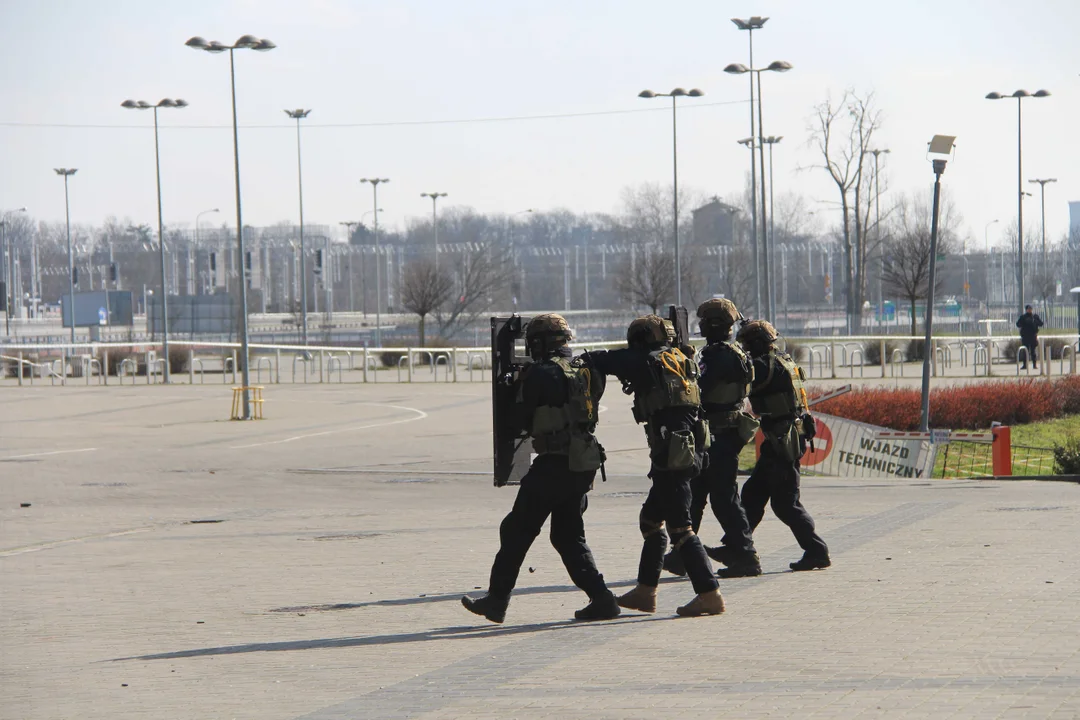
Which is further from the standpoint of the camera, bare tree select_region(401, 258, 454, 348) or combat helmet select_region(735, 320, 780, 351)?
bare tree select_region(401, 258, 454, 348)

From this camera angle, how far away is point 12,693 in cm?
610

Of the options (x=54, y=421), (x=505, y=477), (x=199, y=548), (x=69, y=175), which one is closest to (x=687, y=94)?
(x=54, y=421)

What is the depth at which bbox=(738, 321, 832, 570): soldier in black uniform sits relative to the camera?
882 centimetres

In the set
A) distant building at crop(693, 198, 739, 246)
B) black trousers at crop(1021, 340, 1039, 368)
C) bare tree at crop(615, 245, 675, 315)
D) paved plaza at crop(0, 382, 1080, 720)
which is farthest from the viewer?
distant building at crop(693, 198, 739, 246)

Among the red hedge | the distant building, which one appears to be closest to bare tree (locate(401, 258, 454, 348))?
the red hedge

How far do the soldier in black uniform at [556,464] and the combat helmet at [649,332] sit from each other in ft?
0.99

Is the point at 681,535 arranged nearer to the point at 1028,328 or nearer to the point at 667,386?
the point at 667,386

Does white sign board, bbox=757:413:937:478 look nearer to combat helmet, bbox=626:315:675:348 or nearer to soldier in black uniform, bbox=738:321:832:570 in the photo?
soldier in black uniform, bbox=738:321:832:570

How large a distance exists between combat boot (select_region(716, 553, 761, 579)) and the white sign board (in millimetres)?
7602

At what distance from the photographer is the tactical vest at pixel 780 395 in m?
8.83

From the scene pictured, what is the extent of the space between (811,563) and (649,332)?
2.42 meters

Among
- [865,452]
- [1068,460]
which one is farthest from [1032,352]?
[1068,460]

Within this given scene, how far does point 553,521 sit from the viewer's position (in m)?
7.37

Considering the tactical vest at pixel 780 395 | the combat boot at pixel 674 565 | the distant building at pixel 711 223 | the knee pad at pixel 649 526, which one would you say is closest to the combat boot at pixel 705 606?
the knee pad at pixel 649 526
